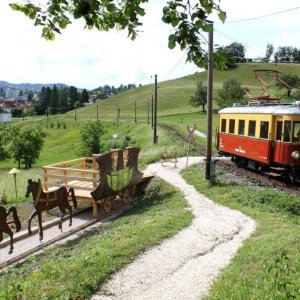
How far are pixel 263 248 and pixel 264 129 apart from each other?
9961 mm

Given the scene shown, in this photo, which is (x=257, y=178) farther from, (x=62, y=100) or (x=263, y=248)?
(x=62, y=100)

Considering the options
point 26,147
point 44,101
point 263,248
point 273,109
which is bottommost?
point 26,147

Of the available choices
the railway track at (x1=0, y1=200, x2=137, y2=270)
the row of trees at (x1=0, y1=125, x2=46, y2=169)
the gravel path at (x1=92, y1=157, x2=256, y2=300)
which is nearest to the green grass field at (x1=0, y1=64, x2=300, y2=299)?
the gravel path at (x1=92, y1=157, x2=256, y2=300)

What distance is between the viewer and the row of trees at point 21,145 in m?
59.9

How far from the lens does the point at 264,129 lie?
59.7 feet

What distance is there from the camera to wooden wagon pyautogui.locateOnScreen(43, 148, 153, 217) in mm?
16172

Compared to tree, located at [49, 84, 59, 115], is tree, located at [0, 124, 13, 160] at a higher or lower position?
lower

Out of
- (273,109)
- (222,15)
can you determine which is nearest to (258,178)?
(273,109)

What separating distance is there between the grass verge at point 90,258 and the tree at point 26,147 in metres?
46.1

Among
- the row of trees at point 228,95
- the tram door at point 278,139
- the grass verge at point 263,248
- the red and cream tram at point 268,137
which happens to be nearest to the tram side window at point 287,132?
the red and cream tram at point 268,137

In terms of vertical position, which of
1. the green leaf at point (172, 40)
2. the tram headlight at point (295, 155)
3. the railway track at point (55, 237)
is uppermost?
the green leaf at point (172, 40)

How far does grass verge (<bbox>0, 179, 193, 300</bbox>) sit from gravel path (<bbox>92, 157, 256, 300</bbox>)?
0.95ft

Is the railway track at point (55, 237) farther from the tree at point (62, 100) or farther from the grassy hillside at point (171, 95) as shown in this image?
the tree at point (62, 100)

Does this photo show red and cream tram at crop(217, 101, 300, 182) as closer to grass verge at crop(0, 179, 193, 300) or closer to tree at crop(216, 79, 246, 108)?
grass verge at crop(0, 179, 193, 300)
